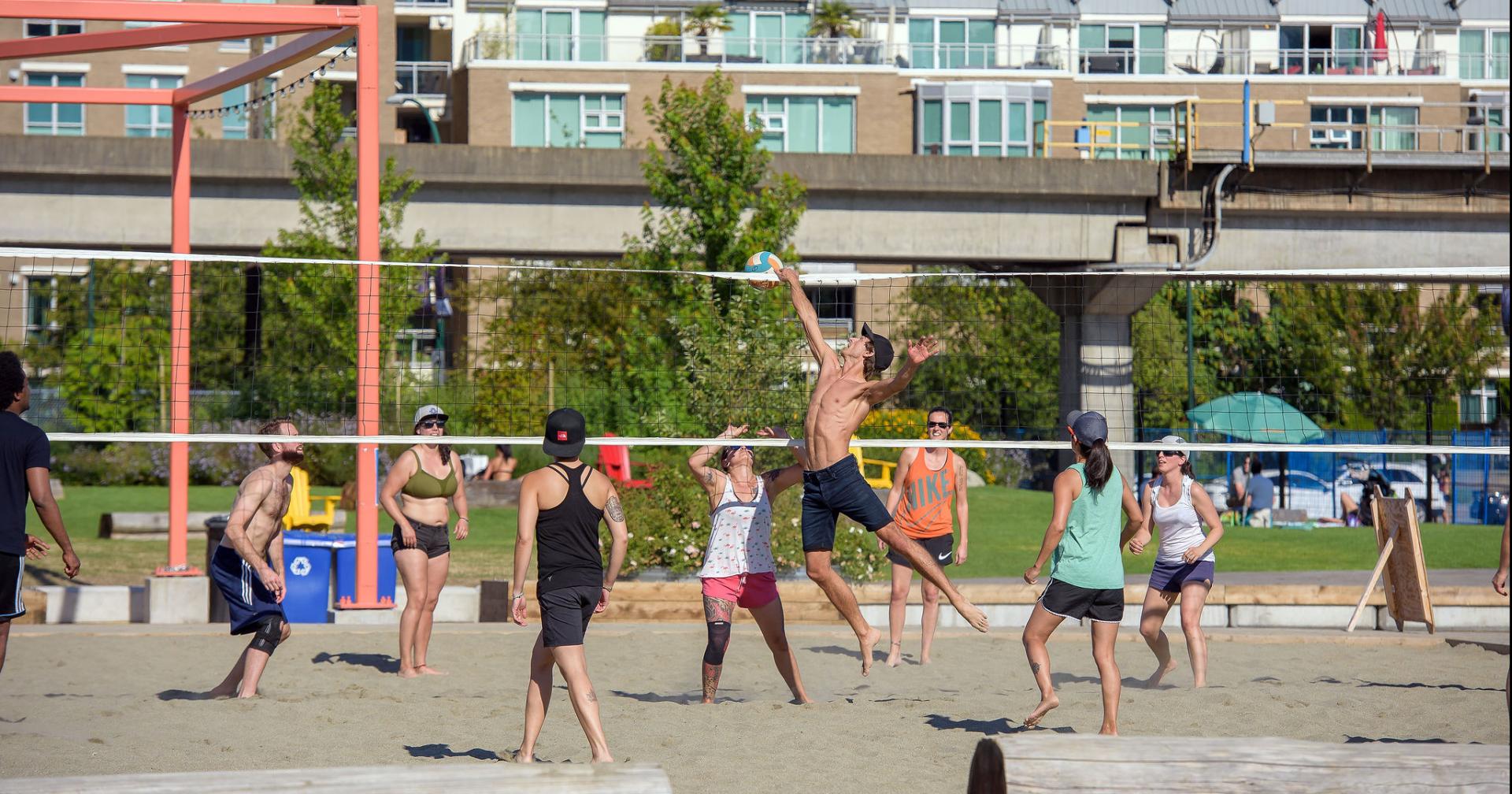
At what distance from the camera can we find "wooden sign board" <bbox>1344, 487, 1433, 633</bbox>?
36.0 feet

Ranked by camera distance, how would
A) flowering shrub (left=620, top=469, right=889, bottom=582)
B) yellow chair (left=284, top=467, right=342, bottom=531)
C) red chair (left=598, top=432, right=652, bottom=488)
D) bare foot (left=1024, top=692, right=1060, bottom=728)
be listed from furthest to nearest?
red chair (left=598, top=432, right=652, bottom=488), yellow chair (left=284, top=467, right=342, bottom=531), flowering shrub (left=620, top=469, right=889, bottom=582), bare foot (left=1024, top=692, right=1060, bottom=728)

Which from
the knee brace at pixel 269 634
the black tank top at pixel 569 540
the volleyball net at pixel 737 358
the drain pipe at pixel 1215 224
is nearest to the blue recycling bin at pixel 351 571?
the volleyball net at pixel 737 358

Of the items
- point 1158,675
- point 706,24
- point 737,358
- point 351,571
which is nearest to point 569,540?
point 1158,675

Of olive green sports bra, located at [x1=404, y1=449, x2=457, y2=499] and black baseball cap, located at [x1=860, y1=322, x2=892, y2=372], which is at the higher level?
black baseball cap, located at [x1=860, y1=322, x2=892, y2=372]

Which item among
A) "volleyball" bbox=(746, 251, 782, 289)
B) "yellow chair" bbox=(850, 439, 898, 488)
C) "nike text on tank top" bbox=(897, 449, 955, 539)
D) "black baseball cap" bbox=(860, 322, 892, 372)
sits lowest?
"yellow chair" bbox=(850, 439, 898, 488)

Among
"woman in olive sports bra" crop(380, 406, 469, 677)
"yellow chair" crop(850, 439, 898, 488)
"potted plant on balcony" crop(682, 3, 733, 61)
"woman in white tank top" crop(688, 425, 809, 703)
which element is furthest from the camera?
"potted plant on balcony" crop(682, 3, 733, 61)

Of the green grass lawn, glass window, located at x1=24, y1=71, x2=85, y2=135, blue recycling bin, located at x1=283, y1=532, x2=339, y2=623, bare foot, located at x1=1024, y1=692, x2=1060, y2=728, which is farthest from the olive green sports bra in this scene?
glass window, located at x1=24, y1=71, x2=85, y2=135

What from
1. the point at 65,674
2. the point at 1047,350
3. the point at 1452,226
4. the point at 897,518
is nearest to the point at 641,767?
the point at 897,518

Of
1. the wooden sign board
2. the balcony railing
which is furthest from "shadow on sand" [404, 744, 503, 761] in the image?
the balcony railing

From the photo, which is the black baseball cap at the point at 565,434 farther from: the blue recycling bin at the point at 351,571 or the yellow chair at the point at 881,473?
the yellow chair at the point at 881,473

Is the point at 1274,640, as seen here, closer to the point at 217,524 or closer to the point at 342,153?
the point at 217,524

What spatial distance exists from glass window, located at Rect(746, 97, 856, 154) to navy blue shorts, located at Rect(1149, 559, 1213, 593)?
36211 millimetres

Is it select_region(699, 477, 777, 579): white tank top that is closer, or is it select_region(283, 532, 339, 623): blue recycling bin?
select_region(699, 477, 777, 579): white tank top

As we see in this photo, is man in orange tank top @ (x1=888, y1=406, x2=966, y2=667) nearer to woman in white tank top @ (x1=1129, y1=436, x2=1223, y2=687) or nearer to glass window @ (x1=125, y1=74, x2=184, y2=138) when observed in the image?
woman in white tank top @ (x1=1129, y1=436, x2=1223, y2=687)
